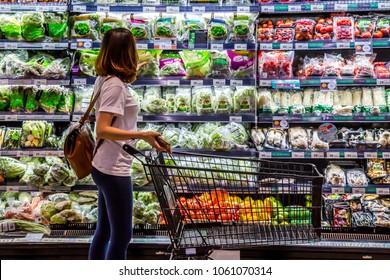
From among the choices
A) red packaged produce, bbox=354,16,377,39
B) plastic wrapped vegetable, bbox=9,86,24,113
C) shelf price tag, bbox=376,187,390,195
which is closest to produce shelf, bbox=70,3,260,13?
plastic wrapped vegetable, bbox=9,86,24,113

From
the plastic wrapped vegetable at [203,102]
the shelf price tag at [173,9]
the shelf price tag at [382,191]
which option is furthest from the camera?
the plastic wrapped vegetable at [203,102]

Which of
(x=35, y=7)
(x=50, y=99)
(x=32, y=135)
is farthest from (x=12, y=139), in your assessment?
(x=35, y=7)

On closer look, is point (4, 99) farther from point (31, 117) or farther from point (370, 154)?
point (370, 154)

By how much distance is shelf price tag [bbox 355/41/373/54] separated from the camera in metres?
3.91

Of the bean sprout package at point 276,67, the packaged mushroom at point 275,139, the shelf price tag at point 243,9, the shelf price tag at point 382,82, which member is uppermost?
the shelf price tag at point 243,9

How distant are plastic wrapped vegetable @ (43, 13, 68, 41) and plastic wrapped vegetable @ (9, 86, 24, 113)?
1.63ft

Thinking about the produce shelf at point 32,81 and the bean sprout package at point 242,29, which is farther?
the bean sprout package at point 242,29

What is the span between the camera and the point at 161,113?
12.7 feet

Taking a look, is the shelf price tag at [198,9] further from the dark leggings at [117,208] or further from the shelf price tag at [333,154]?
the dark leggings at [117,208]

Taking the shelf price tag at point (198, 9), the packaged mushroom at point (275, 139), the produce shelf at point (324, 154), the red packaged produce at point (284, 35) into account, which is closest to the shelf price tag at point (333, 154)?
the produce shelf at point (324, 154)

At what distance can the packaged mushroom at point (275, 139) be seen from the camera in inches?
157

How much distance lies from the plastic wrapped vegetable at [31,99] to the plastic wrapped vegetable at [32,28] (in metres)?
0.38

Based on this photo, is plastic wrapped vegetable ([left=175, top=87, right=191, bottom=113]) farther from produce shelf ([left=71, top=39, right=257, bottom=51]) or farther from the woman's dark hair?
the woman's dark hair
